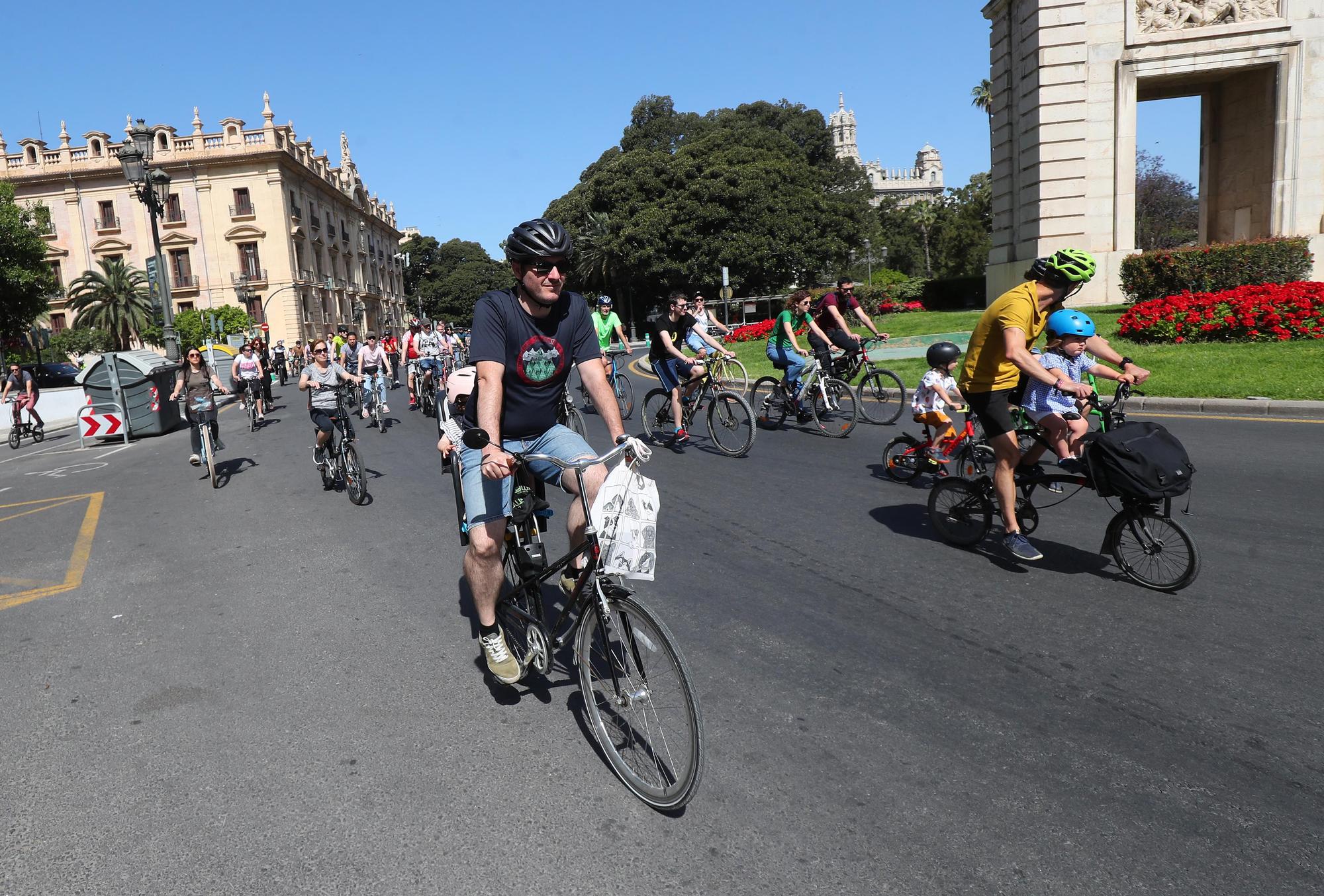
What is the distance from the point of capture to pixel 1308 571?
502 centimetres

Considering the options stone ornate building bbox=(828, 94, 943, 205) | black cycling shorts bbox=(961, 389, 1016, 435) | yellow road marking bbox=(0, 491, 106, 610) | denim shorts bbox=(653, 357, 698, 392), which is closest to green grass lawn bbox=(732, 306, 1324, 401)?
denim shorts bbox=(653, 357, 698, 392)

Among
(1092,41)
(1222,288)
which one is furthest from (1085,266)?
(1092,41)

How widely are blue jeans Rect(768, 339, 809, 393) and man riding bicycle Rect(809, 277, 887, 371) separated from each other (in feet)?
0.80

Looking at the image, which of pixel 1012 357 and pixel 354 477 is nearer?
pixel 1012 357

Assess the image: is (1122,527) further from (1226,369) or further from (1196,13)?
(1196,13)

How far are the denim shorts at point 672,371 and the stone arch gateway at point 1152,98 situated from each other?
17.6 m

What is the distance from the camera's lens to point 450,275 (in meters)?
108

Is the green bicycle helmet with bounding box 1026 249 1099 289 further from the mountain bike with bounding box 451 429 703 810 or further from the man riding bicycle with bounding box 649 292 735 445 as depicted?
the man riding bicycle with bounding box 649 292 735 445

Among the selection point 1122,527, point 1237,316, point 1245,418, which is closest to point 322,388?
point 1122,527

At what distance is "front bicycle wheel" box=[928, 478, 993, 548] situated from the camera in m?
5.74

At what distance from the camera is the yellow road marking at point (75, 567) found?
19.9 ft

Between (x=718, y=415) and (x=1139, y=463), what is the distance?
572cm

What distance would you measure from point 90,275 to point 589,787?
218 ft

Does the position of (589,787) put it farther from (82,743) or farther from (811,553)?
(811,553)
